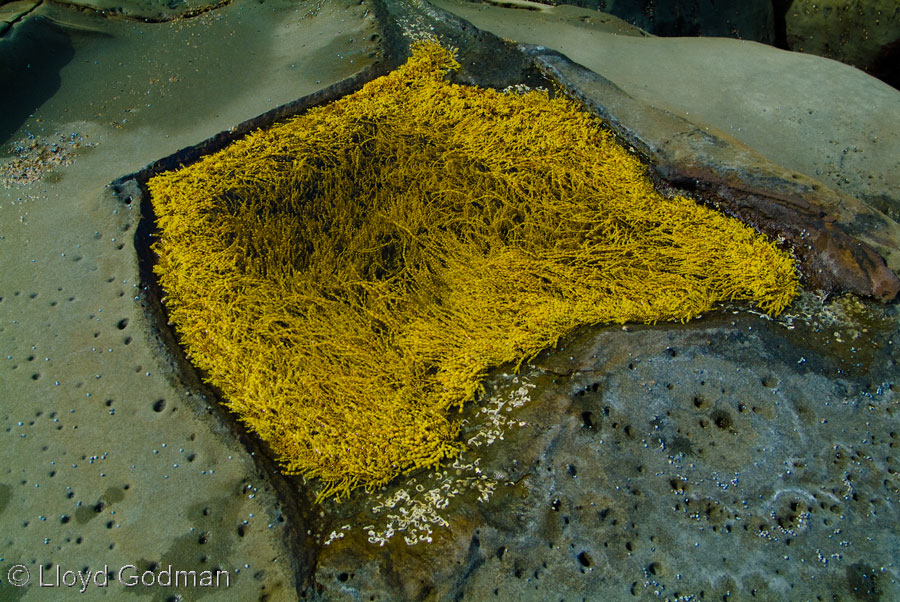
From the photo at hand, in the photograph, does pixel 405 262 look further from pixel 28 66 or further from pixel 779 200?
pixel 28 66

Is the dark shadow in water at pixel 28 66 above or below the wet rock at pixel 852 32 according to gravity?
above

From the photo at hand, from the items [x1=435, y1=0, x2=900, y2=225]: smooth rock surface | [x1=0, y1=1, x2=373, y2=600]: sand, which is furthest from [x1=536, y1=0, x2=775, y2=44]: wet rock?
[x1=0, y1=1, x2=373, y2=600]: sand

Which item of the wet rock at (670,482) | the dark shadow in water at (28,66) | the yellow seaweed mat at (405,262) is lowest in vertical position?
the wet rock at (670,482)

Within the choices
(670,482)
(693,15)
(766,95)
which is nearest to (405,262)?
(670,482)

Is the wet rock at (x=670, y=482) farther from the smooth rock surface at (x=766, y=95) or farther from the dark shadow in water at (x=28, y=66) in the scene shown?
the dark shadow in water at (x=28, y=66)

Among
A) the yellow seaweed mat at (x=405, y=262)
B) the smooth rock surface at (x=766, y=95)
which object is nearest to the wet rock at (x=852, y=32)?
the smooth rock surface at (x=766, y=95)

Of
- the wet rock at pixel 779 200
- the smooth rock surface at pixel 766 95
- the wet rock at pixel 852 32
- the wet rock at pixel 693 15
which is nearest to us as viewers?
the wet rock at pixel 779 200

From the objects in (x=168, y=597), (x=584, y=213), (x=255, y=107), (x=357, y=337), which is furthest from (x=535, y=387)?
(x=255, y=107)
